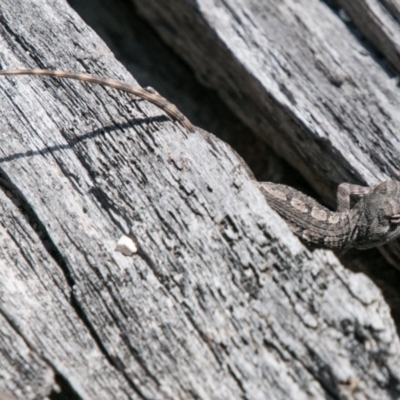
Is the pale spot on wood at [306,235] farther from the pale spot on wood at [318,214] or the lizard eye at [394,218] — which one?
the lizard eye at [394,218]

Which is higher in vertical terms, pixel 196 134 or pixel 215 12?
pixel 215 12

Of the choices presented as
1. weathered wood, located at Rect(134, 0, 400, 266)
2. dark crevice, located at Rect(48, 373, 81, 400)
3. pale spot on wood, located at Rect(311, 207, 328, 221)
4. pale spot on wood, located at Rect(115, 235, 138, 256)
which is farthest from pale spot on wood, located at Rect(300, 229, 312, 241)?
dark crevice, located at Rect(48, 373, 81, 400)

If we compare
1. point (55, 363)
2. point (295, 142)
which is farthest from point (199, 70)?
point (55, 363)

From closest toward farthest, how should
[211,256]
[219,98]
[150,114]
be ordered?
[211,256]
[150,114]
[219,98]

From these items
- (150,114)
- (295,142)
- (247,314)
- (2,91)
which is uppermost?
(295,142)

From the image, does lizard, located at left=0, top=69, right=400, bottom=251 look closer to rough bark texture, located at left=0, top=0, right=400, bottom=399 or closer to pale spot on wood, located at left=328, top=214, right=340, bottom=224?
pale spot on wood, located at left=328, top=214, right=340, bottom=224

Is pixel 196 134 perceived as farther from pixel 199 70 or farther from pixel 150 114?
pixel 199 70

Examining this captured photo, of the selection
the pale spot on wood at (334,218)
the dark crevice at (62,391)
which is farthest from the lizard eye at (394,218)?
the dark crevice at (62,391)
